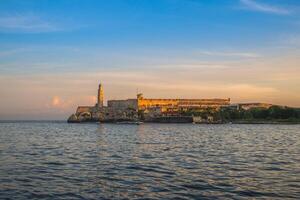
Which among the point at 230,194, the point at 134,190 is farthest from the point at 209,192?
the point at 134,190

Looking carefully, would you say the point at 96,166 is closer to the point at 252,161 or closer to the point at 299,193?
the point at 252,161

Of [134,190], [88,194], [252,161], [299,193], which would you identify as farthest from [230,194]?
[252,161]

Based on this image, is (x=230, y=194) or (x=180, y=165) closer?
(x=230, y=194)

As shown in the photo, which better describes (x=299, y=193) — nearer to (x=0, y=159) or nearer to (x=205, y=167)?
(x=205, y=167)

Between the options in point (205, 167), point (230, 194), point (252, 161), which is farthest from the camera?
point (252, 161)

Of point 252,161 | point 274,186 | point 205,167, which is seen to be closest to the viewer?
point 274,186

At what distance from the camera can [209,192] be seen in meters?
20.9

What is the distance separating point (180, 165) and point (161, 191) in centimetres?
1018

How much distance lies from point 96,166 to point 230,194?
1288 cm

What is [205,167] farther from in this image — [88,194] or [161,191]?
[88,194]

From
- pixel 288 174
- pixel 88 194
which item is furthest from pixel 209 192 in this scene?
pixel 288 174

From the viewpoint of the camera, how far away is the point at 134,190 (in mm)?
21484

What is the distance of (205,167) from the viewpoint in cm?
3012

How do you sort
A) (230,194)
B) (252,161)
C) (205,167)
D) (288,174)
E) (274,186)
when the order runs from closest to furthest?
(230,194)
(274,186)
(288,174)
(205,167)
(252,161)
